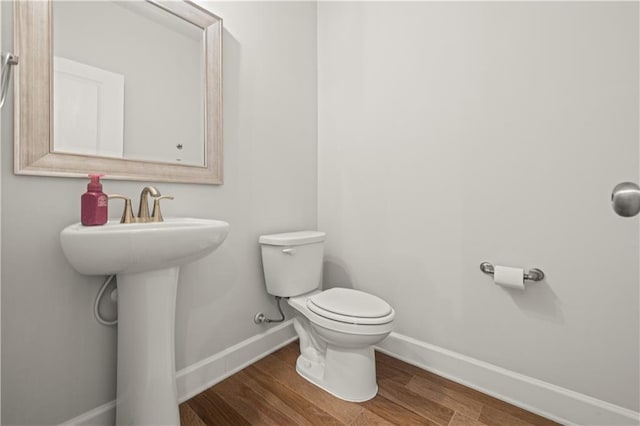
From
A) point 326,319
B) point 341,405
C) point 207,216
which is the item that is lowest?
point 341,405

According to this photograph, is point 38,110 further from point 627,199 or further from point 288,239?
point 627,199

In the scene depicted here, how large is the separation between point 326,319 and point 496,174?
1.00 metres

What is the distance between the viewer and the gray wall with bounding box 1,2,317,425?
89cm

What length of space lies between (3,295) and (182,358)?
0.66m

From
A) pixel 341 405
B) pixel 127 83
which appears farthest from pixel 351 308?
pixel 127 83

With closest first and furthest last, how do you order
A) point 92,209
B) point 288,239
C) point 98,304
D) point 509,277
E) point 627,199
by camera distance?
point 627,199
point 92,209
point 98,304
point 509,277
point 288,239

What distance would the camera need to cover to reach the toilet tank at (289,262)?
148cm

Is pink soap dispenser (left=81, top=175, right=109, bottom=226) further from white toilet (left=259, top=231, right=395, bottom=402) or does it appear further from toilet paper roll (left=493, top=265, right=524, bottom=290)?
toilet paper roll (left=493, top=265, right=524, bottom=290)

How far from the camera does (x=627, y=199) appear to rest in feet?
1.78

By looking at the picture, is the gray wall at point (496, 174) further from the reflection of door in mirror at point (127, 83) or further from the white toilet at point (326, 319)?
the reflection of door in mirror at point (127, 83)

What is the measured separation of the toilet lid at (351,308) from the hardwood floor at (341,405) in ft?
1.27

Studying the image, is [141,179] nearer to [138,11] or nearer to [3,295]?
[3,295]

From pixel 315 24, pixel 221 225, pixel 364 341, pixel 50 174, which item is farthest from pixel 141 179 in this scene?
pixel 315 24

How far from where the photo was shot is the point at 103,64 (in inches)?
42.0
